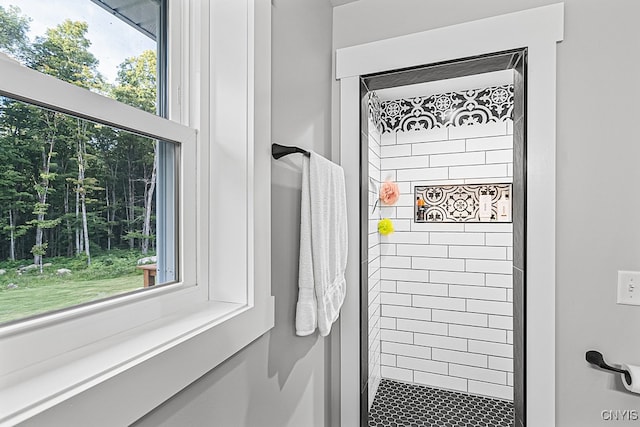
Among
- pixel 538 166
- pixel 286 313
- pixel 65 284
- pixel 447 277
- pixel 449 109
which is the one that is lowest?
pixel 447 277

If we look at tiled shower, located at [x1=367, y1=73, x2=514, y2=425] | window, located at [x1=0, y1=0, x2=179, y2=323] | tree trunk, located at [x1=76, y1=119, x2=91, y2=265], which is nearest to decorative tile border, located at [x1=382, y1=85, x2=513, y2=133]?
tiled shower, located at [x1=367, y1=73, x2=514, y2=425]

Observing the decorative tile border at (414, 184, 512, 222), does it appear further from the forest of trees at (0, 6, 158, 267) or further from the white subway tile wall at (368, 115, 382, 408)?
the forest of trees at (0, 6, 158, 267)

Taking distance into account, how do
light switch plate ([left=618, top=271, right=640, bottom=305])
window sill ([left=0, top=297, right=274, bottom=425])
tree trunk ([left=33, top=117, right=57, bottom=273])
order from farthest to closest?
light switch plate ([left=618, top=271, right=640, bottom=305]), tree trunk ([left=33, top=117, right=57, bottom=273]), window sill ([left=0, top=297, right=274, bottom=425])

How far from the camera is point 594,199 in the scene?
1.18 metres

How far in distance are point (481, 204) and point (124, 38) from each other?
248 centimetres

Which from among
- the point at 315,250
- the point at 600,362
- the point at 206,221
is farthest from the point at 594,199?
the point at 206,221

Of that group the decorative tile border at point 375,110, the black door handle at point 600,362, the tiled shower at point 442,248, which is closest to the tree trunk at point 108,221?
the black door handle at point 600,362

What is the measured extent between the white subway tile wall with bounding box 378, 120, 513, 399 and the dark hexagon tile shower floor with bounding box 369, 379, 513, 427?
88mm

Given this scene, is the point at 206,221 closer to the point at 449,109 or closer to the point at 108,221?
the point at 108,221

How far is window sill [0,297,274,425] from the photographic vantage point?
1.49 ft

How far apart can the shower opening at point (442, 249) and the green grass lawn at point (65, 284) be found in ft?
6.17

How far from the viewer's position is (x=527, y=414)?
1232 millimetres

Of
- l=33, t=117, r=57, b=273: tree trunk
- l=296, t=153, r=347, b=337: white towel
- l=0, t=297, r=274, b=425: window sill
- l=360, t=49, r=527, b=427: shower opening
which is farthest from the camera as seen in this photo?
l=360, t=49, r=527, b=427: shower opening

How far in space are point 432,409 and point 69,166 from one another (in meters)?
2.45
